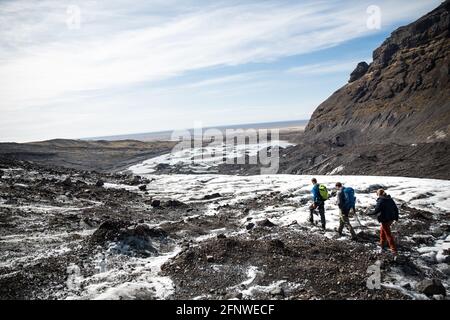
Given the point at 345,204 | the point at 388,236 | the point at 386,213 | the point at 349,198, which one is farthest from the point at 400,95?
the point at 386,213

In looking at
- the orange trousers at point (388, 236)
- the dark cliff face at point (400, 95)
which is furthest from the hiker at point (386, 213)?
the dark cliff face at point (400, 95)

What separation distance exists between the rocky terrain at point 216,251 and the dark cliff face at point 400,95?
Answer: 2710cm

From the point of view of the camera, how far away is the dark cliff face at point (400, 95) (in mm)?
42500

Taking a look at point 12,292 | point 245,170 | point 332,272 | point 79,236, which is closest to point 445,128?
point 245,170

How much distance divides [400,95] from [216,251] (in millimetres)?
50820

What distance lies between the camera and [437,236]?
1218 centimetres

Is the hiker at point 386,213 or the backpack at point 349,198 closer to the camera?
the hiker at point 386,213

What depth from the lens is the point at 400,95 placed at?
5194 centimetres

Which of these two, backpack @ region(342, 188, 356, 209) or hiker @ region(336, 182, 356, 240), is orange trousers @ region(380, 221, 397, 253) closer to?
hiker @ region(336, 182, 356, 240)

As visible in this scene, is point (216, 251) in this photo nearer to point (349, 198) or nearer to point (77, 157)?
point (349, 198)

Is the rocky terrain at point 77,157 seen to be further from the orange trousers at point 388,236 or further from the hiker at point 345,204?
the orange trousers at point 388,236

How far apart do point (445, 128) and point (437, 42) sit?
23491 millimetres

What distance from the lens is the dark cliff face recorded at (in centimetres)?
4250
